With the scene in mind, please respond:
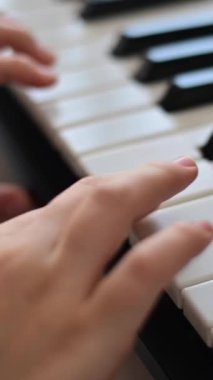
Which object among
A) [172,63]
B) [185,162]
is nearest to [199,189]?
[185,162]

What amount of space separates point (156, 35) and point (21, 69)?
177mm

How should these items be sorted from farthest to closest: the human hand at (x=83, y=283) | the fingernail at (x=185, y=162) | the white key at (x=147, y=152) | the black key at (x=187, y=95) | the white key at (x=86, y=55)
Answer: the white key at (x=86, y=55) < the black key at (x=187, y=95) < the white key at (x=147, y=152) < the fingernail at (x=185, y=162) < the human hand at (x=83, y=283)

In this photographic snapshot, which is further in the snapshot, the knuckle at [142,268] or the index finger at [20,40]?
the index finger at [20,40]

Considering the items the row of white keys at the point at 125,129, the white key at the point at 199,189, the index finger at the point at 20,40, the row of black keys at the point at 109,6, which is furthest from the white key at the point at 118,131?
the row of black keys at the point at 109,6

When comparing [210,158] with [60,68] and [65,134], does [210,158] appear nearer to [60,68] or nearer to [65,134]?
[65,134]

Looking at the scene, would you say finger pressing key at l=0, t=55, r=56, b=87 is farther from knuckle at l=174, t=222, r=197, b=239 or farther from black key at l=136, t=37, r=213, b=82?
knuckle at l=174, t=222, r=197, b=239

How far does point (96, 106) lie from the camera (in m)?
0.95

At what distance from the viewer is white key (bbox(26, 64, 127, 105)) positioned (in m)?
1.00

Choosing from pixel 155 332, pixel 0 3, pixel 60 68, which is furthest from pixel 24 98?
pixel 155 332

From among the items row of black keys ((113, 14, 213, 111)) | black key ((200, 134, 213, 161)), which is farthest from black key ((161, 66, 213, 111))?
black key ((200, 134, 213, 161))

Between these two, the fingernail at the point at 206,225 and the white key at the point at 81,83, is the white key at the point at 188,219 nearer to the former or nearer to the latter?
the fingernail at the point at 206,225

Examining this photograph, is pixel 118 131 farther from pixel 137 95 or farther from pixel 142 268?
pixel 142 268

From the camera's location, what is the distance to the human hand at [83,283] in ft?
1.96

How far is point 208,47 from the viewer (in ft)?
3.35
